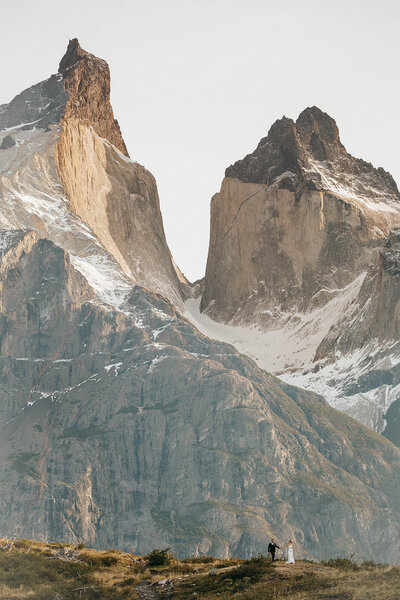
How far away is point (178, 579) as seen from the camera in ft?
253

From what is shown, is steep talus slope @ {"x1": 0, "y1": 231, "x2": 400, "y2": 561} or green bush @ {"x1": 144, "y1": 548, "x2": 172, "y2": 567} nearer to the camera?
green bush @ {"x1": 144, "y1": 548, "x2": 172, "y2": 567}

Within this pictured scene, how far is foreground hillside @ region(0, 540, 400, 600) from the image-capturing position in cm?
6806

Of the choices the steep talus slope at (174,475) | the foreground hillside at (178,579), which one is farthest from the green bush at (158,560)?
the steep talus slope at (174,475)

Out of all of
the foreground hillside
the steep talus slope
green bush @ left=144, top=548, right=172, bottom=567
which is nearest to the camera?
the foreground hillside

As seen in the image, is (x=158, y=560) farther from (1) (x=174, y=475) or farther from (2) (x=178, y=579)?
(1) (x=174, y=475)

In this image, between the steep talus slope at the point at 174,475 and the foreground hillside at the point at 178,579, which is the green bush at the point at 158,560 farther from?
the steep talus slope at the point at 174,475

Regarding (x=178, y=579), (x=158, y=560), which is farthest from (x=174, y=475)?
(x=178, y=579)

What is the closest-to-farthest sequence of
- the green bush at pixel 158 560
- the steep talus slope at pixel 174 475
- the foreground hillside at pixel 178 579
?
the foreground hillside at pixel 178 579
the green bush at pixel 158 560
the steep talus slope at pixel 174 475

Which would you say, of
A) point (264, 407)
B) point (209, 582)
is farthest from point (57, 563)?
point (264, 407)

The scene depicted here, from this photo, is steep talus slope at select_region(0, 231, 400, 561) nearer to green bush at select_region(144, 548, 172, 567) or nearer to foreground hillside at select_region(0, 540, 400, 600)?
green bush at select_region(144, 548, 172, 567)

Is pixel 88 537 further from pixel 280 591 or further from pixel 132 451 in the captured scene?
pixel 280 591

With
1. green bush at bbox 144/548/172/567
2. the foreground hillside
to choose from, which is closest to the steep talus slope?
green bush at bbox 144/548/172/567

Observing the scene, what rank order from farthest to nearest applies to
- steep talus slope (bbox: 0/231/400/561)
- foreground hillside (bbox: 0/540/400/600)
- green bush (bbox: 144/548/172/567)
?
steep talus slope (bbox: 0/231/400/561) → green bush (bbox: 144/548/172/567) → foreground hillside (bbox: 0/540/400/600)

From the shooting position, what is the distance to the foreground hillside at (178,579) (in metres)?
68.1
